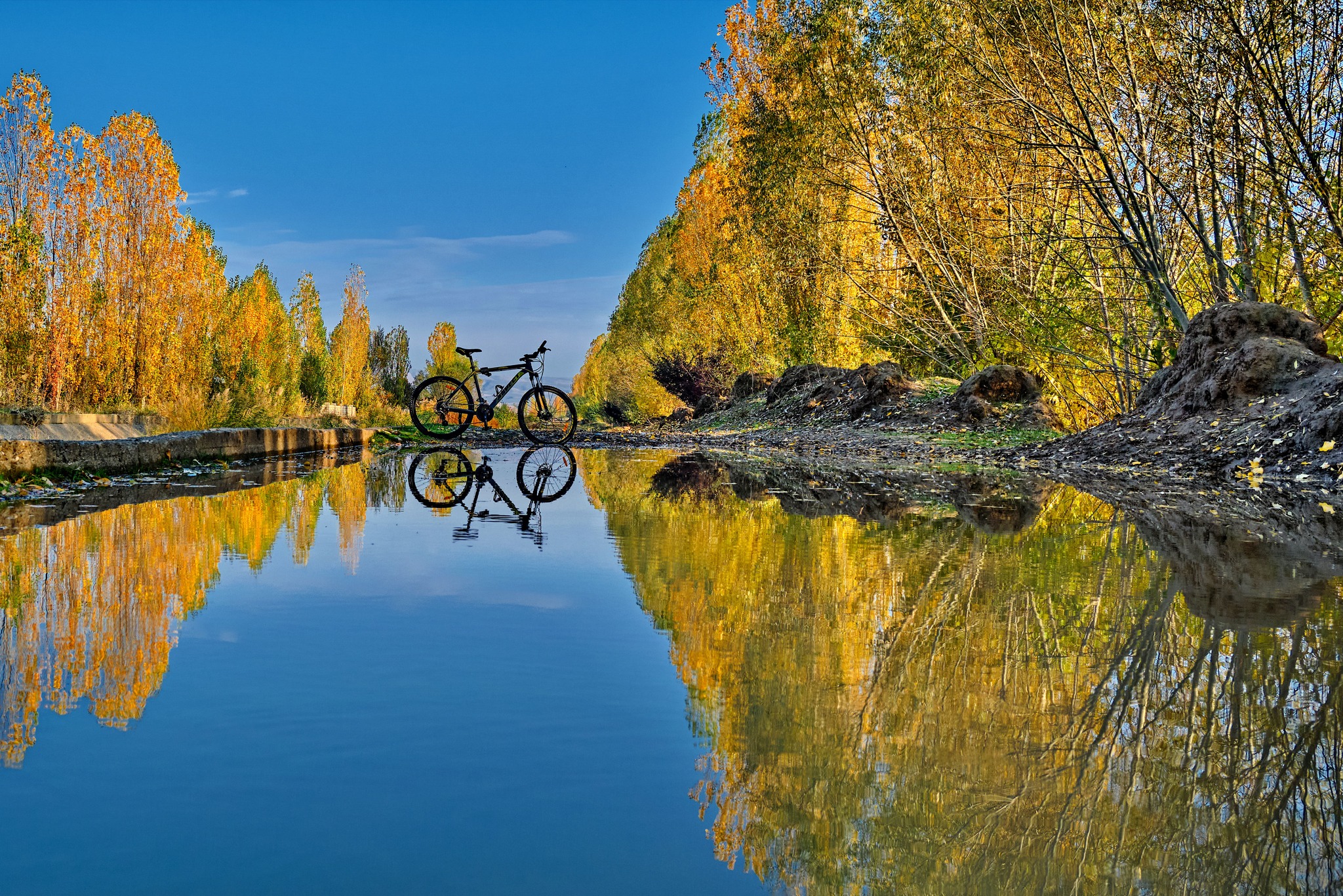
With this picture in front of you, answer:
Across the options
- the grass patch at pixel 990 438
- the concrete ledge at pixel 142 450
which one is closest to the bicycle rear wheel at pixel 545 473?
the concrete ledge at pixel 142 450

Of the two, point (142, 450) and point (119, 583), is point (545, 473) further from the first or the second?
point (119, 583)

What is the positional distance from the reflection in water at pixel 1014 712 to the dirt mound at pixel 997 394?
11179 millimetres

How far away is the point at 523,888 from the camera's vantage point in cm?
139

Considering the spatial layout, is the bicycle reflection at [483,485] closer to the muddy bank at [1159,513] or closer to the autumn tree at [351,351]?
the muddy bank at [1159,513]

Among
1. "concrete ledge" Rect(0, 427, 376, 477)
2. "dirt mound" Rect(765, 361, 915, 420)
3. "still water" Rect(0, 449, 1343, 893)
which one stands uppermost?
"dirt mound" Rect(765, 361, 915, 420)

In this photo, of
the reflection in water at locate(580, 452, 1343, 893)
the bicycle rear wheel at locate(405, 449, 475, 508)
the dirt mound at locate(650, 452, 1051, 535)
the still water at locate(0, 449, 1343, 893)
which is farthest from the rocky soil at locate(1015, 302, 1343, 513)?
the bicycle rear wheel at locate(405, 449, 475, 508)

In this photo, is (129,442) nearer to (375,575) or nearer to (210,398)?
(375,575)

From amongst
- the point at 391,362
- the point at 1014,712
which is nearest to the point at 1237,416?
the point at 1014,712

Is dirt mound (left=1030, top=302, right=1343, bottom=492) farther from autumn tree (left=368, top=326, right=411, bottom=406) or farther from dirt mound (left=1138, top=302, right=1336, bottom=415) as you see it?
autumn tree (left=368, top=326, right=411, bottom=406)

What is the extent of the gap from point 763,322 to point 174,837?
27532 mm

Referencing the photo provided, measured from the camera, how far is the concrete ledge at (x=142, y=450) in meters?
7.55

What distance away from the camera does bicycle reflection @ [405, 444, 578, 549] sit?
617cm

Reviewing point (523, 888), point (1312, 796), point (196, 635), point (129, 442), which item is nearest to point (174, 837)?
point (523, 888)

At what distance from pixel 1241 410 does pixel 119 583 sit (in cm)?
937
